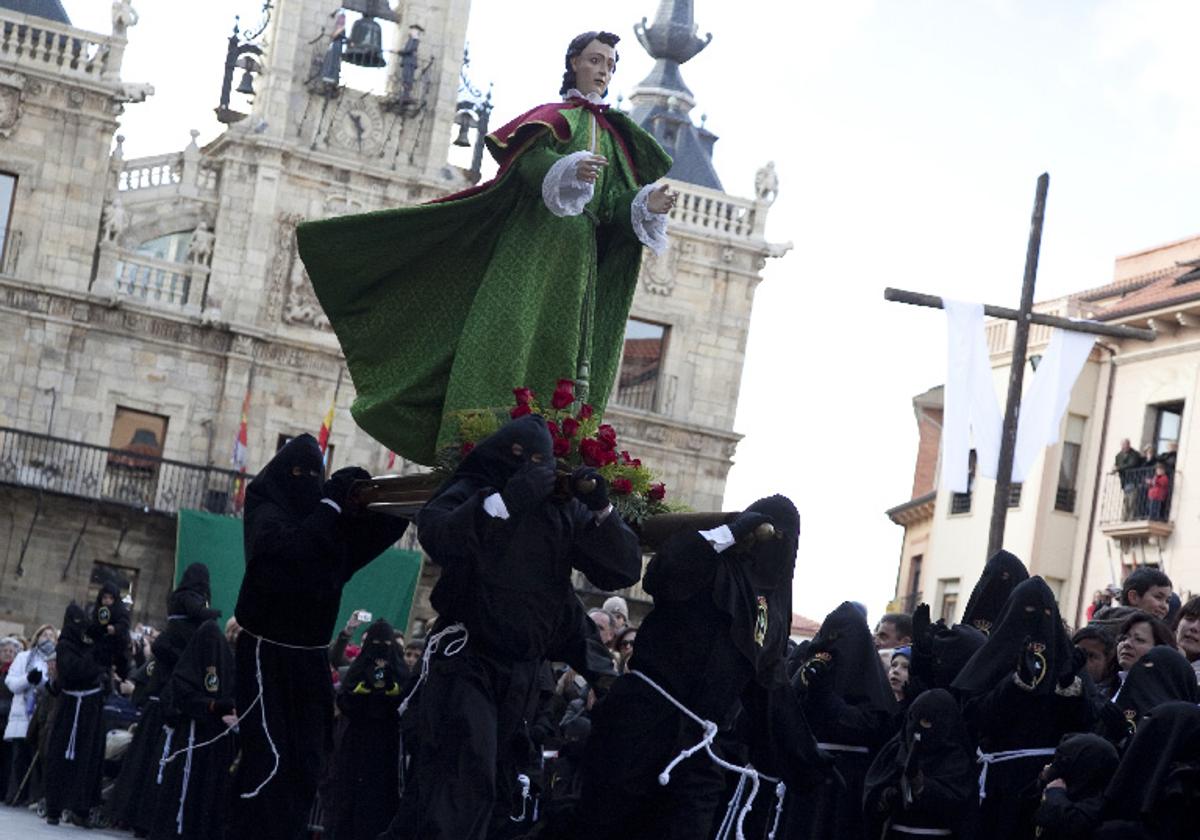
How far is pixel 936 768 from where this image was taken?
415 inches

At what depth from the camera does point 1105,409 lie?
3381 centimetres

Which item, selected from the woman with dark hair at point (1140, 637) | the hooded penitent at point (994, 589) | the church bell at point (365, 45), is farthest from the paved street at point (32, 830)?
the church bell at point (365, 45)

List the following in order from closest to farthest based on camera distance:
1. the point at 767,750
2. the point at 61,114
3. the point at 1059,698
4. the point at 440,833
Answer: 1. the point at 440,833
2. the point at 767,750
3. the point at 1059,698
4. the point at 61,114

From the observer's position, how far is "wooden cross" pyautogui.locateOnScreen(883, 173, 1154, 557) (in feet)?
63.8

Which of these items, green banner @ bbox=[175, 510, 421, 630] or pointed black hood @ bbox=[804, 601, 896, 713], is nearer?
pointed black hood @ bbox=[804, 601, 896, 713]

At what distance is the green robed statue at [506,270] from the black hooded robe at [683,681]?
1.24m

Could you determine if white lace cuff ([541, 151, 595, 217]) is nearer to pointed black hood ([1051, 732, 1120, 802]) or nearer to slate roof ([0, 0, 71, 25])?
pointed black hood ([1051, 732, 1120, 802])

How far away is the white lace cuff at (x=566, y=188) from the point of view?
9703 mm

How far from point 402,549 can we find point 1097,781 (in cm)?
2907

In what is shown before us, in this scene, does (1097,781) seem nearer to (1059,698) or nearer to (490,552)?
(1059,698)

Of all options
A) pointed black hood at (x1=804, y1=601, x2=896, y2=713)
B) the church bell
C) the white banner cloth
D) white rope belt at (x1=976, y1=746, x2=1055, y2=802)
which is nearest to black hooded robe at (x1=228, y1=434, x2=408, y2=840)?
pointed black hood at (x1=804, y1=601, x2=896, y2=713)

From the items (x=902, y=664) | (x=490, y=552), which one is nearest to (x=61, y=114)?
(x=902, y=664)

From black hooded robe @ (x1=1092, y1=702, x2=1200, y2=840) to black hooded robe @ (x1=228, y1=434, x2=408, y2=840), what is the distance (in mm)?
3268

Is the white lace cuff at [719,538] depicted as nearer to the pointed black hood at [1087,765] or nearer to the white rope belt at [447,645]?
the white rope belt at [447,645]
